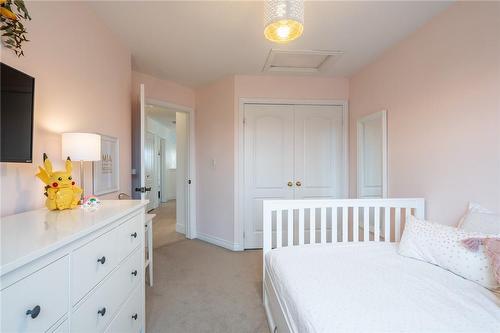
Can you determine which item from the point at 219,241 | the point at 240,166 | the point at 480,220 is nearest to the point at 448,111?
the point at 480,220

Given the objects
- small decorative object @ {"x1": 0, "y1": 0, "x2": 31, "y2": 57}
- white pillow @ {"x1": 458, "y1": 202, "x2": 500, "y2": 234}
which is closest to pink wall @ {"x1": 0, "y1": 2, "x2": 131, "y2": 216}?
small decorative object @ {"x1": 0, "y1": 0, "x2": 31, "y2": 57}

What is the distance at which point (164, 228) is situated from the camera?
4219 millimetres

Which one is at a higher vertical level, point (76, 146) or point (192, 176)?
point (76, 146)

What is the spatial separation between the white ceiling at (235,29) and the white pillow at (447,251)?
5.40 feet

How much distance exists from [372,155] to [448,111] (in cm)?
112

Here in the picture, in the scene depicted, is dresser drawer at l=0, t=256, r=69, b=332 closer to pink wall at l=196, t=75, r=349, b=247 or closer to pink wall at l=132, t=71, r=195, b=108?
pink wall at l=196, t=75, r=349, b=247

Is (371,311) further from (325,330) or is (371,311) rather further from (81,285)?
(81,285)

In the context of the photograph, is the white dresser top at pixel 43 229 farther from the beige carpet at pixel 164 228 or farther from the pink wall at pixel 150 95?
the beige carpet at pixel 164 228

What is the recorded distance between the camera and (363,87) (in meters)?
2.88

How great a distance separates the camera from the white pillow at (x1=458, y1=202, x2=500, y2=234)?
4.36ft

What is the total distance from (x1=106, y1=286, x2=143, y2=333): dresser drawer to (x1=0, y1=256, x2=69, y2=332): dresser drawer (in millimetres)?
432

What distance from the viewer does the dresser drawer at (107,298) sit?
85cm

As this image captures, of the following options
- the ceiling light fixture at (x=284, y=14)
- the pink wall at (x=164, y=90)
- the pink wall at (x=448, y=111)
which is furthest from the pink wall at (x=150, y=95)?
the pink wall at (x=448, y=111)

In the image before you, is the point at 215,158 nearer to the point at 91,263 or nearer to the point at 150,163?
the point at 91,263
